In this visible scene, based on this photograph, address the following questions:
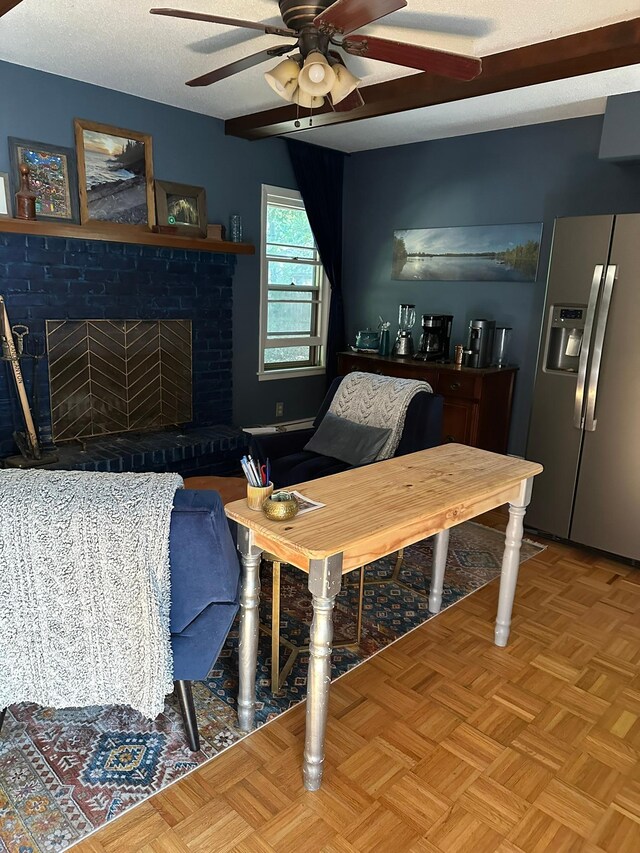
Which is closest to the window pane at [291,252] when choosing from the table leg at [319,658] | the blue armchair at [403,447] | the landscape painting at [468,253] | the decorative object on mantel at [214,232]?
the decorative object on mantel at [214,232]

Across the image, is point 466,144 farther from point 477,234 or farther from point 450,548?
point 450,548

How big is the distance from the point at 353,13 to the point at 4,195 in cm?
256

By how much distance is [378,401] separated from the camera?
11.1 feet

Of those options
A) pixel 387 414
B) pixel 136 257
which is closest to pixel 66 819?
pixel 387 414

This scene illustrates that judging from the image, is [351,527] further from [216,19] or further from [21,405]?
[21,405]

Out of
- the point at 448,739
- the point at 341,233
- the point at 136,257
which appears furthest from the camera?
the point at 341,233

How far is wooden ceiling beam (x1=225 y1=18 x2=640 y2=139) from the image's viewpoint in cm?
263

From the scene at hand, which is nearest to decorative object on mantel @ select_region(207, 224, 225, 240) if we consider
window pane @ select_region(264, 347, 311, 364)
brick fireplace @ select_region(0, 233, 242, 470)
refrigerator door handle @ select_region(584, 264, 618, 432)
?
brick fireplace @ select_region(0, 233, 242, 470)

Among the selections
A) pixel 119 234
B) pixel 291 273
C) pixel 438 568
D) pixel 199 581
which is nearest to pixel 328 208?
pixel 291 273

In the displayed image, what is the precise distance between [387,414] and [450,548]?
2.85 feet

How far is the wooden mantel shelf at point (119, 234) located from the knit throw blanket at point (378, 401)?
1.53 metres

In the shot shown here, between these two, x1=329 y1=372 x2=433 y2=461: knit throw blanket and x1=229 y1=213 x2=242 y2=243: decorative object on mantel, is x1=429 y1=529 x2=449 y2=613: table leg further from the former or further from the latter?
x1=229 y1=213 x2=242 y2=243: decorative object on mantel

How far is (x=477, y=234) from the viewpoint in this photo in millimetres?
4586

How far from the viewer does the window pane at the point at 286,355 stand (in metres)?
5.20
